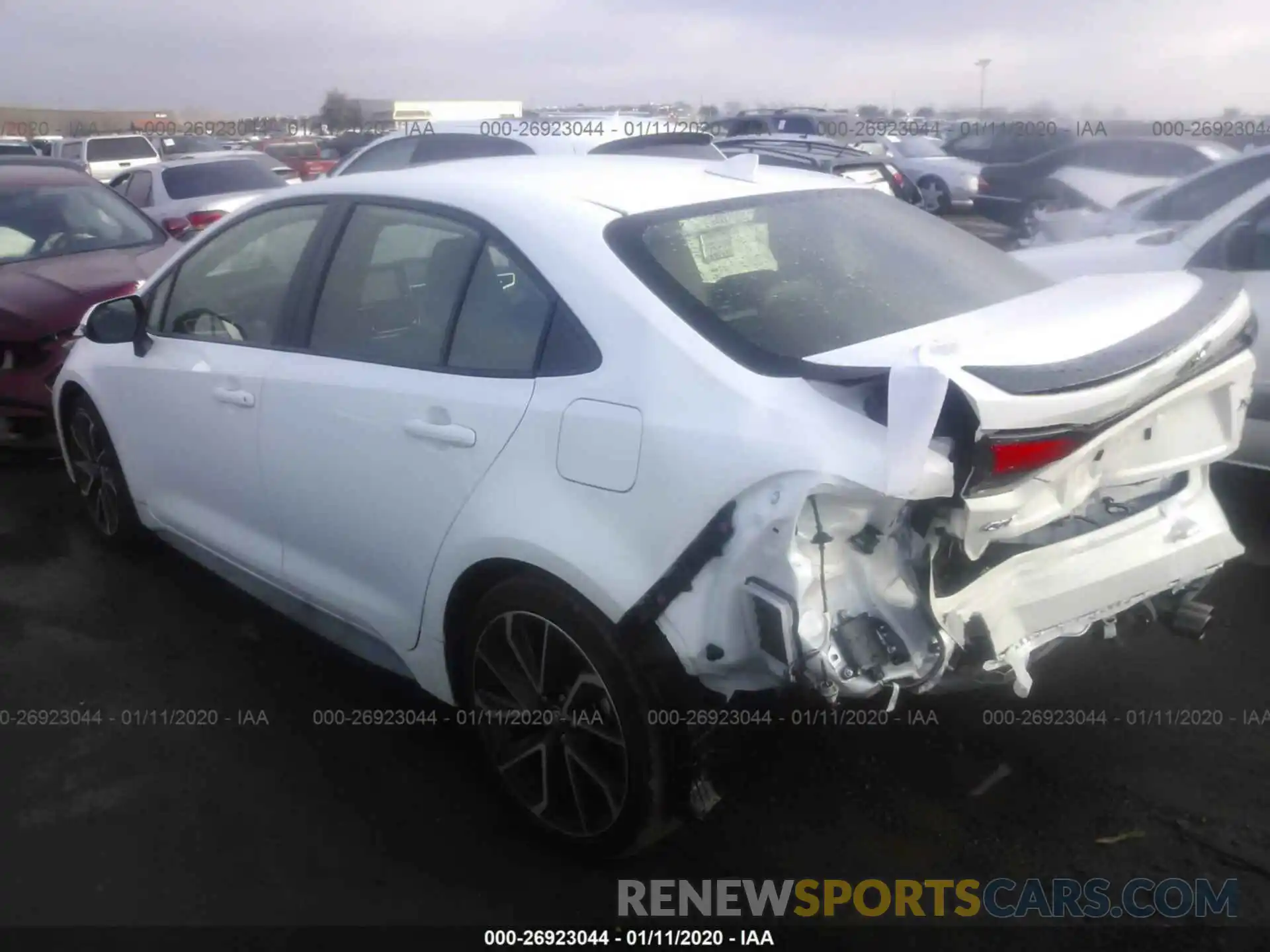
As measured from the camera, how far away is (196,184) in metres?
12.5

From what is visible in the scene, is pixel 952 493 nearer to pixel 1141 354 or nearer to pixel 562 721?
pixel 1141 354

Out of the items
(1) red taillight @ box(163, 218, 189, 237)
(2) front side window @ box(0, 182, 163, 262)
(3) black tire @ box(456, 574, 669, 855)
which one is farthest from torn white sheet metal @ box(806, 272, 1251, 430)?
(1) red taillight @ box(163, 218, 189, 237)

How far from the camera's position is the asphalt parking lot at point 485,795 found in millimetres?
2891

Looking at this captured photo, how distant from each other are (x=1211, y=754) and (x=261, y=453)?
3.01m

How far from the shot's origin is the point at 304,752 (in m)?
3.52

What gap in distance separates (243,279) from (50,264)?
11.3 feet

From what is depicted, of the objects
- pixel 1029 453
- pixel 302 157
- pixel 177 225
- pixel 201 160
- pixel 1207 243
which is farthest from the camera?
pixel 302 157

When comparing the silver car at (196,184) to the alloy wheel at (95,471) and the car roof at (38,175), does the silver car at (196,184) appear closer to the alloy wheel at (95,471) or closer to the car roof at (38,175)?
the car roof at (38,175)

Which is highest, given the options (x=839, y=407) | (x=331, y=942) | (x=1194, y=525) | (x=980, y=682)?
(x=839, y=407)

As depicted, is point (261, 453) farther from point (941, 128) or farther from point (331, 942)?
point (941, 128)

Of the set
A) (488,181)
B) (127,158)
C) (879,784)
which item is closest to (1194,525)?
(879,784)

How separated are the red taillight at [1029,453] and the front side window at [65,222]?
644 centimetres

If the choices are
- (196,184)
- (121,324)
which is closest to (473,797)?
(121,324)

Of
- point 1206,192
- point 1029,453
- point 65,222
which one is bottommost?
point 1029,453
